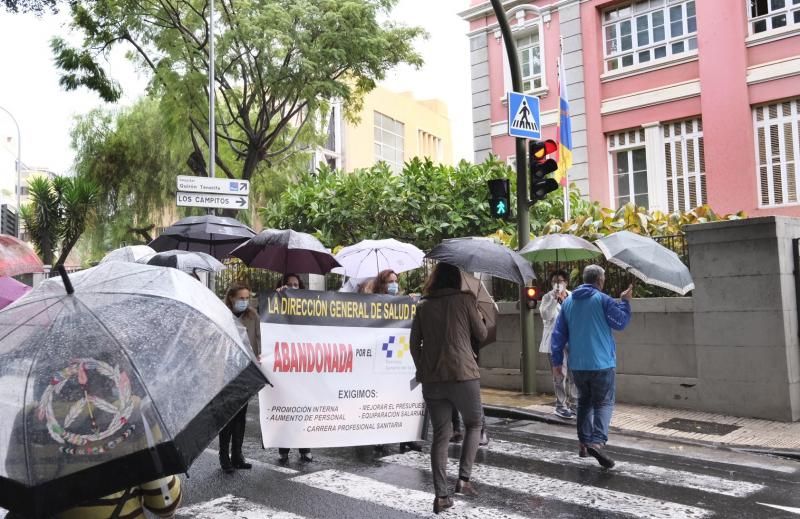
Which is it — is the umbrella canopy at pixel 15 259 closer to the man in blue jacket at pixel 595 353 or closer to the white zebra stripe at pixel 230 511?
the white zebra stripe at pixel 230 511

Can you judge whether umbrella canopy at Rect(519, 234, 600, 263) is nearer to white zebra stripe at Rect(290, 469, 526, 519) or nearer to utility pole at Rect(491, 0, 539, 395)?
utility pole at Rect(491, 0, 539, 395)

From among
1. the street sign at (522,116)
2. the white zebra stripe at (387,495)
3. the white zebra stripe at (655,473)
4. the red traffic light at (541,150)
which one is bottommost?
the white zebra stripe at (655,473)

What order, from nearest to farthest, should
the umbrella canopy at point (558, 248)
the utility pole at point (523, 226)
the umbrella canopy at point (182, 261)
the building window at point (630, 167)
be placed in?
the umbrella canopy at point (558, 248) < the umbrella canopy at point (182, 261) < the utility pole at point (523, 226) < the building window at point (630, 167)

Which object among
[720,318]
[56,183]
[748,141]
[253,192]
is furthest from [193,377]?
[56,183]

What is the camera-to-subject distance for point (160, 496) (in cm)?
310

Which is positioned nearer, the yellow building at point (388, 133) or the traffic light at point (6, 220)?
the traffic light at point (6, 220)

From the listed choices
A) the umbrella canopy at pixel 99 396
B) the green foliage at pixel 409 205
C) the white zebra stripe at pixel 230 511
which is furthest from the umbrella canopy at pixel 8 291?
the green foliage at pixel 409 205

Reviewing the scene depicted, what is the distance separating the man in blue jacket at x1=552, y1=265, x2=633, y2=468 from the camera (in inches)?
260

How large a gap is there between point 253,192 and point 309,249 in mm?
22726

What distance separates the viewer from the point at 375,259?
9812 mm

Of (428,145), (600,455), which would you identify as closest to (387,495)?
(600,455)

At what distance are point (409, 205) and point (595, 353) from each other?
29.6ft

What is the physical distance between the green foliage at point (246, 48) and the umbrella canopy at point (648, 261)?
13.9 meters

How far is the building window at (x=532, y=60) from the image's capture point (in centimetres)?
2078
